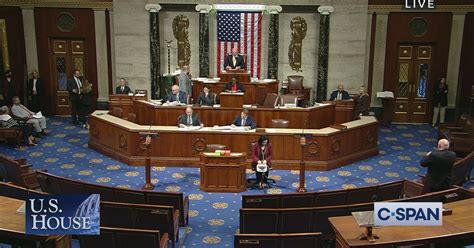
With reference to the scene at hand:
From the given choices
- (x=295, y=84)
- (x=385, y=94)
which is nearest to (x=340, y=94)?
(x=295, y=84)

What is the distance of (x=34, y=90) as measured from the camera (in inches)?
711

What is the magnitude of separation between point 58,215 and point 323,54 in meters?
13.9

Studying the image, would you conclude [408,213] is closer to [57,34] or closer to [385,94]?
[385,94]

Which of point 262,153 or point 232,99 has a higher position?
point 232,99

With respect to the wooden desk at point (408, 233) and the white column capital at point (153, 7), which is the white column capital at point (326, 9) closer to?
the white column capital at point (153, 7)

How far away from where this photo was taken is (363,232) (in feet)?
19.6

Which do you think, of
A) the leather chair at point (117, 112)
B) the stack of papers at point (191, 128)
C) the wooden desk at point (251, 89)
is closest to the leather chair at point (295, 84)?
the wooden desk at point (251, 89)

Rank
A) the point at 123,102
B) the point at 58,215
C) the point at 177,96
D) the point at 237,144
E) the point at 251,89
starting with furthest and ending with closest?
the point at 251,89 < the point at 123,102 < the point at 177,96 < the point at 237,144 < the point at 58,215

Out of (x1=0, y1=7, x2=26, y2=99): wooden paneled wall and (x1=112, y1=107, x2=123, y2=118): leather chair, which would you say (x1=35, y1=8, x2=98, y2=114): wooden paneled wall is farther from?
(x1=112, y1=107, x2=123, y2=118): leather chair

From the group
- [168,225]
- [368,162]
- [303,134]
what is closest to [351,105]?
[368,162]

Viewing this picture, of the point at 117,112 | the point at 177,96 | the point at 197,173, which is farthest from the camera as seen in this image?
the point at 117,112

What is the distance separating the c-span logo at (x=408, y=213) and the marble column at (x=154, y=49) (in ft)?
43.6

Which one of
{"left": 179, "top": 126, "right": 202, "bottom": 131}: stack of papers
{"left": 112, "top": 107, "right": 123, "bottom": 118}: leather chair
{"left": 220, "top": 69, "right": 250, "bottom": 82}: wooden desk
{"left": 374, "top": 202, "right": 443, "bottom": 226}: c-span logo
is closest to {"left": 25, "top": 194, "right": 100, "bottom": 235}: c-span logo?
{"left": 374, "top": 202, "right": 443, "bottom": 226}: c-span logo

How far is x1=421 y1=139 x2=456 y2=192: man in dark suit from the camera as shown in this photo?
858 centimetres
